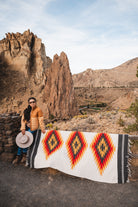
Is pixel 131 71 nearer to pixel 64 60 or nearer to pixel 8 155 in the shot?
pixel 64 60

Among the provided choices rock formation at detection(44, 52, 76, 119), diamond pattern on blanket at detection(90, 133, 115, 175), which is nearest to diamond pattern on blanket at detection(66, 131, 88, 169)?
diamond pattern on blanket at detection(90, 133, 115, 175)

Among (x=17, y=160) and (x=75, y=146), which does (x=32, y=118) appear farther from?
(x=75, y=146)

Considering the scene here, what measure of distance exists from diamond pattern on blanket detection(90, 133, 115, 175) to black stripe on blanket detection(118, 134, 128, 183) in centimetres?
20

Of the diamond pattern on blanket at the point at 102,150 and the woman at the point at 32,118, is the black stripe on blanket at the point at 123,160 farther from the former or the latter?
the woman at the point at 32,118

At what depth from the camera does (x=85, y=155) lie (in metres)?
3.92

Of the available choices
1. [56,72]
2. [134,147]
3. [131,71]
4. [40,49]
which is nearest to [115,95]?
[40,49]

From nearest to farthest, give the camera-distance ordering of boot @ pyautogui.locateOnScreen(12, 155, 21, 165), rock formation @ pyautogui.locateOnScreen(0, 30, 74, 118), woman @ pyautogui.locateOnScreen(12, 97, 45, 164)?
woman @ pyautogui.locateOnScreen(12, 97, 45, 164) < boot @ pyautogui.locateOnScreen(12, 155, 21, 165) < rock formation @ pyautogui.locateOnScreen(0, 30, 74, 118)

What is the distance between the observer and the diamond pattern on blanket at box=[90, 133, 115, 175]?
372cm

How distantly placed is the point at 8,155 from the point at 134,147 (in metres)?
4.50

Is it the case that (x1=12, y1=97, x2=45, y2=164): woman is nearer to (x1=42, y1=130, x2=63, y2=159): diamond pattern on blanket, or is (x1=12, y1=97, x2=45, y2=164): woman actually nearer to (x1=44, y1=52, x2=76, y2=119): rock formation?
(x1=42, y1=130, x2=63, y2=159): diamond pattern on blanket

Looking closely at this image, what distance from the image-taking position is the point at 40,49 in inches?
1077

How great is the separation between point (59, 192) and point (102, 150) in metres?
1.52

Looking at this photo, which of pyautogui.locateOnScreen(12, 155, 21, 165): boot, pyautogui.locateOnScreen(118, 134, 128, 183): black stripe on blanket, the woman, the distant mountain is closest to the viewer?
pyautogui.locateOnScreen(118, 134, 128, 183): black stripe on blanket

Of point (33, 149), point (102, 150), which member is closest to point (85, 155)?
point (102, 150)
